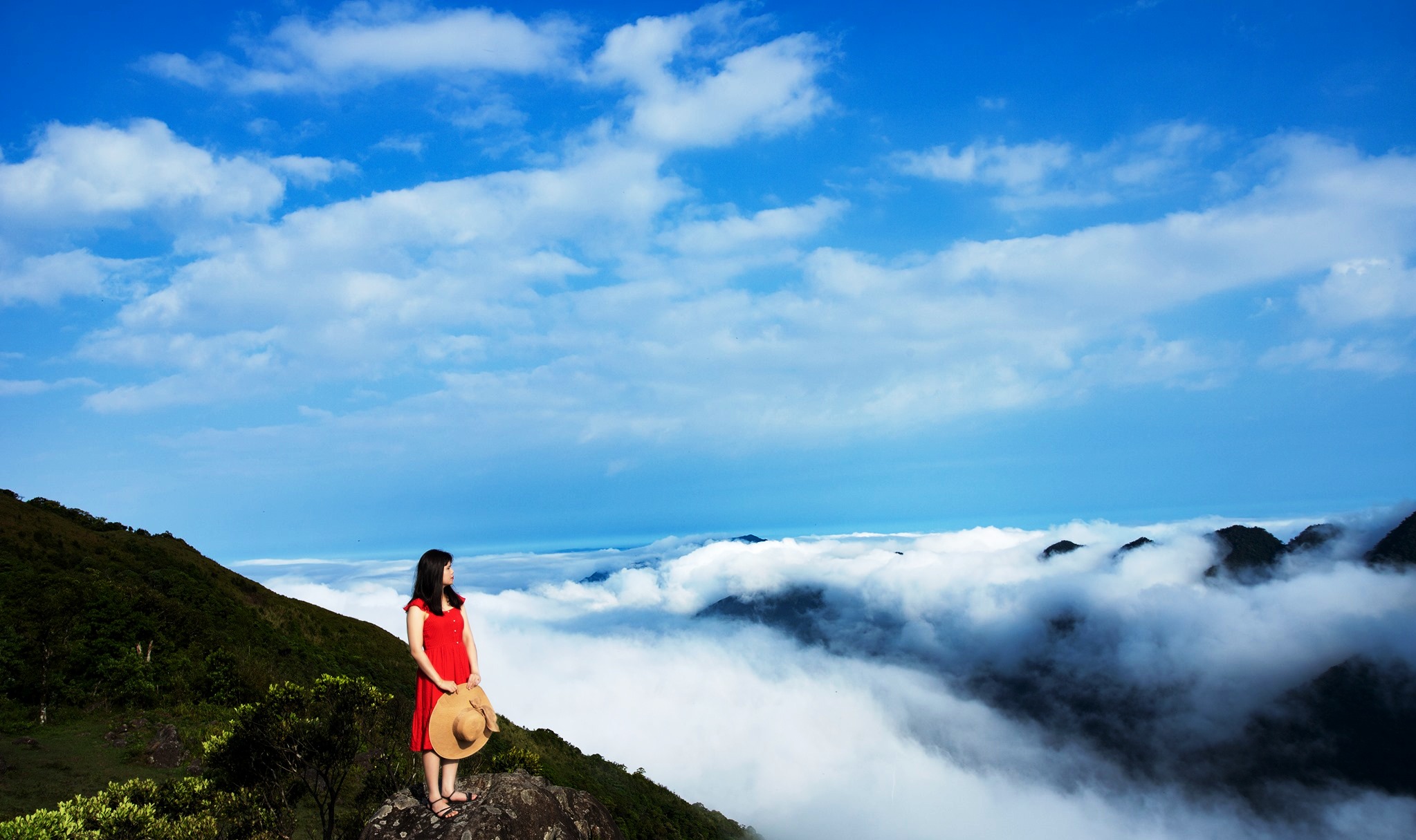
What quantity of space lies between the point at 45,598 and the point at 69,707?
827 centimetres

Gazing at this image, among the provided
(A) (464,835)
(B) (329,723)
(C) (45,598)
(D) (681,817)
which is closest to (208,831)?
(B) (329,723)

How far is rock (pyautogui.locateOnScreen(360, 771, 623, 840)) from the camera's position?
33.6 feet

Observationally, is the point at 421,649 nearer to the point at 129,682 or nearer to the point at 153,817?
the point at 153,817

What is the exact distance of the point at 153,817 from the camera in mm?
15180

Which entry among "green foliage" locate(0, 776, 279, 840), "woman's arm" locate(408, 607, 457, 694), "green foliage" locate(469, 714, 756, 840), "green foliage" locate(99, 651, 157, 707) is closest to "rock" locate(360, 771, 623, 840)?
"woman's arm" locate(408, 607, 457, 694)

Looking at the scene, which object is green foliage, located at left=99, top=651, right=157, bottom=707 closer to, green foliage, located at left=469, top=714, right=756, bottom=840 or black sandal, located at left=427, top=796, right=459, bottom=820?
green foliage, located at left=469, top=714, right=756, bottom=840

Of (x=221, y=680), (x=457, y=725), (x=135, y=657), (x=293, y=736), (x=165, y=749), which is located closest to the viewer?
(x=457, y=725)

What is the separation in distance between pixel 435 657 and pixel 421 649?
46 cm

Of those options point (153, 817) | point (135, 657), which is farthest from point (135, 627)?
point (153, 817)

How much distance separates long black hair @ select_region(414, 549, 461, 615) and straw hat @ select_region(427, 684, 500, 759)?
4.04ft

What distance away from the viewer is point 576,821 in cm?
1187

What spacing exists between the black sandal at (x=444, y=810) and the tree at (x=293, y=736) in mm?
7659

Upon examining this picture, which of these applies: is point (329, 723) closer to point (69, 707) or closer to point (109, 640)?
point (69, 707)

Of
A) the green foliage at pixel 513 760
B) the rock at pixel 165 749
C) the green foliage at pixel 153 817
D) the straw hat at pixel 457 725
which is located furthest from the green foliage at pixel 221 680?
the straw hat at pixel 457 725
